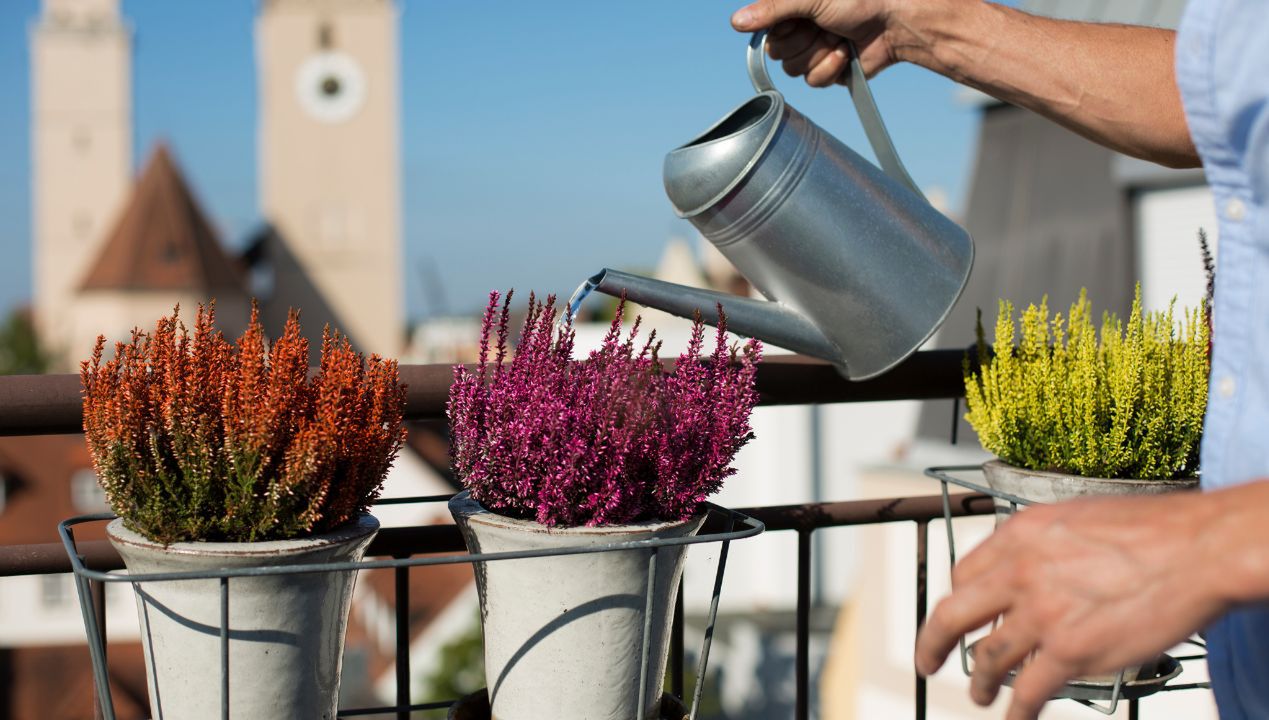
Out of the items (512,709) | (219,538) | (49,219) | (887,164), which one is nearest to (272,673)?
(219,538)

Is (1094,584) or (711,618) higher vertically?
(1094,584)

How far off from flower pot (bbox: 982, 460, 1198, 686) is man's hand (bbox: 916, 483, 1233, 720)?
0.70 m

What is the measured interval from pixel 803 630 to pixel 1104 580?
1092 mm

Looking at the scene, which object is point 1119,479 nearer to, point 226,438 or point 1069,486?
point 1069,486

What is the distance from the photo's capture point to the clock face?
4375 cm

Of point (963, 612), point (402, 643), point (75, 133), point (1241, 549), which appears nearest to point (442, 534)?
point (402, 643)

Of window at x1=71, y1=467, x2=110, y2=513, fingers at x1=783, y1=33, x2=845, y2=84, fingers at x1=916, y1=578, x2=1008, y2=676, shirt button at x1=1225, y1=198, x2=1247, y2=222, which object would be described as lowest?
window at x1=71, y1=467, x2=110, y2=513

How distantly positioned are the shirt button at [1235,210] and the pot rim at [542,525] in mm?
554

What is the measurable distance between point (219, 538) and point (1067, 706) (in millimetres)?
5685

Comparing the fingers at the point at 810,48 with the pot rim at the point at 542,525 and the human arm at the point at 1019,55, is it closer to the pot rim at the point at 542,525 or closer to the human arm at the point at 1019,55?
the human arm at the point at 1019,55

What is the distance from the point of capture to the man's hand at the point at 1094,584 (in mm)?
642

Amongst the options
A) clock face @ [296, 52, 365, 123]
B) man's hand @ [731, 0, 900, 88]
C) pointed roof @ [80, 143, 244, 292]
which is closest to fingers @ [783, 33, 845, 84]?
man's hand @ [731, 0, 900, 88]

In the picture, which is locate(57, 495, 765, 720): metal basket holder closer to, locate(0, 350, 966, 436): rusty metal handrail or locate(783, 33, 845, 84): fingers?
locate(0, 350, 966, 436): rusty metal handrail

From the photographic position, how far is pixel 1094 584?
26.0 inches
